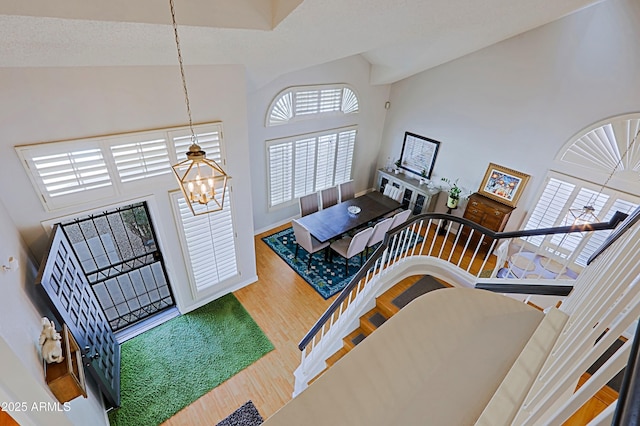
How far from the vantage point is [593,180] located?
4445mm

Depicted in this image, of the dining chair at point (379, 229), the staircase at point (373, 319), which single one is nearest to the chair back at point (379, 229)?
the dining chair at point (379, 229)

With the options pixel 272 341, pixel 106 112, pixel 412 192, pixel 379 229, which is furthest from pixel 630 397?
pixel 412 192

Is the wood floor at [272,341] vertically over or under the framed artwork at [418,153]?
under

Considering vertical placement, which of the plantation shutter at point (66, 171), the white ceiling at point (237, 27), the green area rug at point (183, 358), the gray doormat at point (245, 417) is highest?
the white ceiling at point (237, 27)

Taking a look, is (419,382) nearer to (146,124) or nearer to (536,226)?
(146,124)

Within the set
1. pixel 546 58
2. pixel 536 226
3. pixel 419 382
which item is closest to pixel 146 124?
pixel 419 382

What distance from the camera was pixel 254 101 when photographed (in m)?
4.94

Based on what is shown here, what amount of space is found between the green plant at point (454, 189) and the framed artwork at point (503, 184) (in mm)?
399

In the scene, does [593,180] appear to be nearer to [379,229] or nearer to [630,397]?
[379,229]

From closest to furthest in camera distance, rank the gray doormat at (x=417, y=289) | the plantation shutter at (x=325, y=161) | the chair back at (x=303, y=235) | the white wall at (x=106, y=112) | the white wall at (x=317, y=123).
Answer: the white wall at (x=106, y=112) → the gray doormat at (x=417, y=289) → the chair back at (x=303, y=235) → the white wall at (x=317, y=123) → the plantation shutter at (x=325, y=161)

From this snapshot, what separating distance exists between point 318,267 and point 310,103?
3.05 m

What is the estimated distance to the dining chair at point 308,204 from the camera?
5.67 metres

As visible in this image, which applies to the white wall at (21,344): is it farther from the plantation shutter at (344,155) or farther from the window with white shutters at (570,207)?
the window with white shutters at (570,207)

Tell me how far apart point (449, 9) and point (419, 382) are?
11.2 feet
